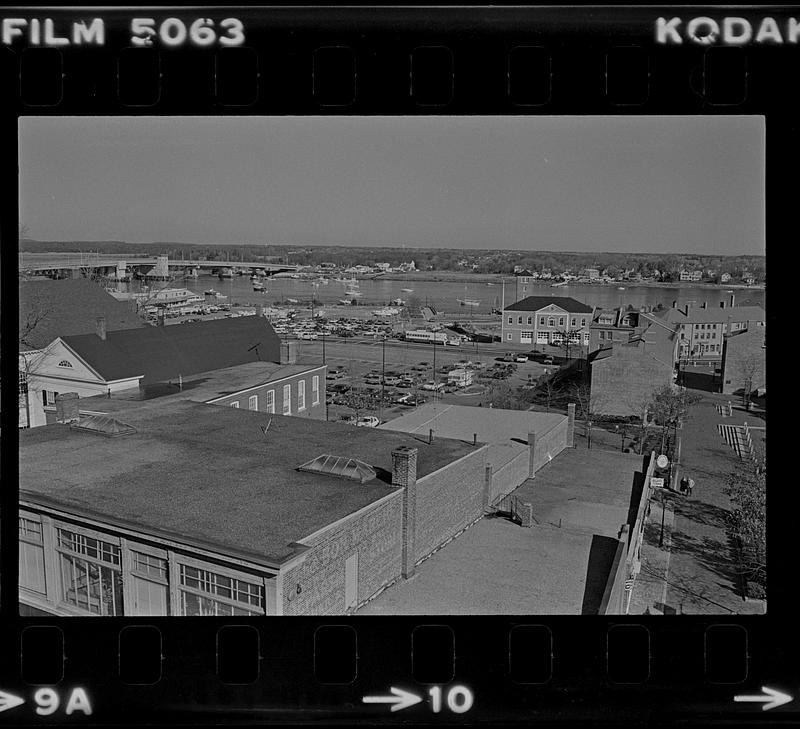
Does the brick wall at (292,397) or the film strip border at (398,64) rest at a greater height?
the film strip border at (398,64)

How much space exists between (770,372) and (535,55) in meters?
1.88

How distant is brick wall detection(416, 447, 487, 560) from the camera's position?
4.45 m

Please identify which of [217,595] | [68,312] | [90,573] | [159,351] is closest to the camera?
[217,595]

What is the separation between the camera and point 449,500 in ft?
15.0

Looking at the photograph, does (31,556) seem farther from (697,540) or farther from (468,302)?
(697,540)

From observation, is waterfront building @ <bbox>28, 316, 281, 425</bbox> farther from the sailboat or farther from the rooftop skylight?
the sailboat

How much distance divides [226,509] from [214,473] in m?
0.29

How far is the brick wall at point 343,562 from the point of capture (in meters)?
3.80

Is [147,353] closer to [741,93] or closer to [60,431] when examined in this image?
[60,431]

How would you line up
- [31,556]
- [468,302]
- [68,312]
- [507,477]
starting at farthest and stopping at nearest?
[507,477]
[468,302]
[68,312]
[31,556]

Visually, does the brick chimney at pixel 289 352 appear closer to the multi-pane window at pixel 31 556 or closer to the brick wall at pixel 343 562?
the brick wall at pixel 343 562

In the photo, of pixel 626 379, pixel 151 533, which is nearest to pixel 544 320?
pixel 626 379
